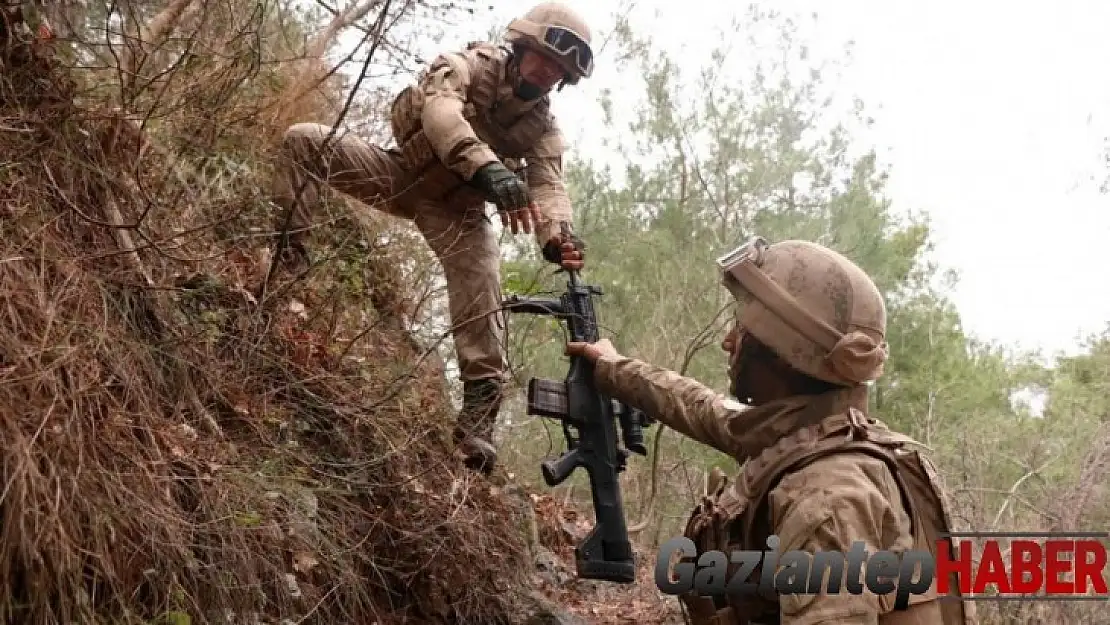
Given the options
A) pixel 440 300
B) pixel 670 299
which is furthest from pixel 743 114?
pixel 440 300

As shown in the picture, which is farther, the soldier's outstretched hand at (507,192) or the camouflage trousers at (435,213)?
the camouflage trousers at (435,213)

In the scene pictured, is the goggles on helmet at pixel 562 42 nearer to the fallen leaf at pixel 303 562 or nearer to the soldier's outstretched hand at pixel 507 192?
the soldier's outstretched hand at pixel 507 192

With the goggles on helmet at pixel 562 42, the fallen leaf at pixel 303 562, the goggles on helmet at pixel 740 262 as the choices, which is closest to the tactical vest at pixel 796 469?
the goggles on helmet at pixel 740 262

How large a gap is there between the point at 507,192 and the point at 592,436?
1.11 metres

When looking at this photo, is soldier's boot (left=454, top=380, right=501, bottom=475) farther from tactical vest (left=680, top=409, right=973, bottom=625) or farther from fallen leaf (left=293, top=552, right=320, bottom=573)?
tactical vest (left=680, top=409, right=973, bottom=625)

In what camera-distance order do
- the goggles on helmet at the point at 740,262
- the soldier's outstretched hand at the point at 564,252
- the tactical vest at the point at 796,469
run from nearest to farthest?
the tactical vest at the point at 796,469
the goggles on helmet at the point at 740,262
the soldier's outstretched hand at the point at 564,252

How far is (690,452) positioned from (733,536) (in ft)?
25.8

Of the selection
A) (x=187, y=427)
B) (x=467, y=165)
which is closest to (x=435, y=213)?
(x=467, y=165)

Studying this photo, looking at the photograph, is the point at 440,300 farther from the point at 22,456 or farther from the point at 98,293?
the point at 22,456

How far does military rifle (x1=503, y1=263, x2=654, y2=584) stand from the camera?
427cm

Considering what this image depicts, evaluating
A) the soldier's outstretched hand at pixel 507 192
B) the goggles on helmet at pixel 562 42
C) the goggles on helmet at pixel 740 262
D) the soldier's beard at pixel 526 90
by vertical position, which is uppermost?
the goggles on helmet at pixel 562 42

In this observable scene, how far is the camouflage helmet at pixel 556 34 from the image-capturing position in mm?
4688

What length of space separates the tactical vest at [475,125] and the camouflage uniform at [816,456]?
7.03 ft

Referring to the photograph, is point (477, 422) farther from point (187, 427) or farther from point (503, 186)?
point (187, 427)
